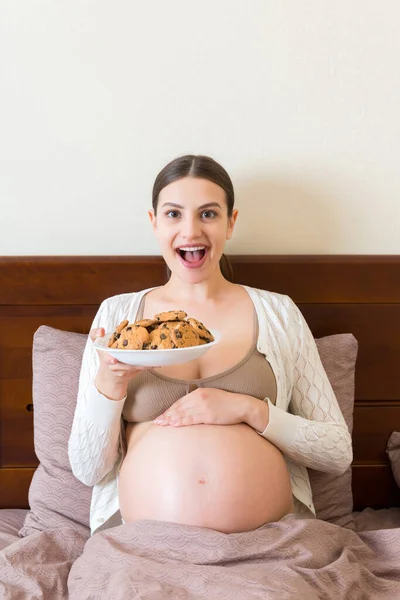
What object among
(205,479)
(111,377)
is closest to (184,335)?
(111,377)

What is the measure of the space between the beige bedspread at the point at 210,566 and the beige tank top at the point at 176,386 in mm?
276

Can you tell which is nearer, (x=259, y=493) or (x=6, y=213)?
(x=259, y=493)

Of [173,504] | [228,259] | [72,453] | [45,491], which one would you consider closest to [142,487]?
[173,504]

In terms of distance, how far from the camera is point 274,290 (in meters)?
1.97

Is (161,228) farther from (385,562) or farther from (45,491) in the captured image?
(385,562)

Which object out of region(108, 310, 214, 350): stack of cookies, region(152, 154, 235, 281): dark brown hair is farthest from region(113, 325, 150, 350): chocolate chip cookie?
region(152, 154, 235, 281): dark brown hair

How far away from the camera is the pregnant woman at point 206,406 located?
1.50 metres

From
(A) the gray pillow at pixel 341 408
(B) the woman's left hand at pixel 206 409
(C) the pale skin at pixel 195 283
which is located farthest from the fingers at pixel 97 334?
(A) the gray pillow at pixel 341 408

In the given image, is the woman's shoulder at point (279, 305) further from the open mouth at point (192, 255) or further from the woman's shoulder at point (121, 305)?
the woman's shoulder at point (121, 305)

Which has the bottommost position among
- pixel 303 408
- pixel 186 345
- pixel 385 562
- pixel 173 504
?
pixel 385 562

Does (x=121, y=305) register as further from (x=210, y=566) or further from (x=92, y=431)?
(x=210, y=566)

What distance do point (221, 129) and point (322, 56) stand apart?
0.34 metres

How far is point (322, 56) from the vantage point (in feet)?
6.42

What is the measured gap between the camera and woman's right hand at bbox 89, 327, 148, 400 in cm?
145
